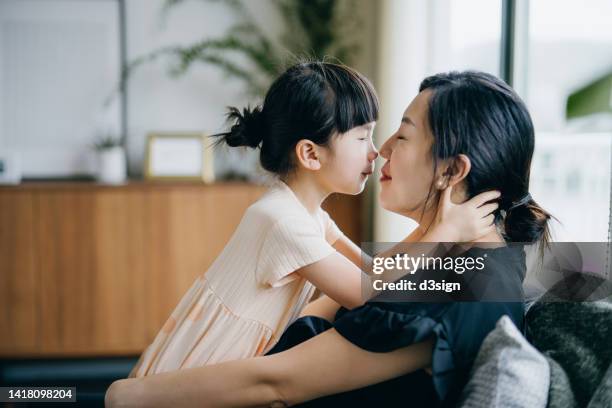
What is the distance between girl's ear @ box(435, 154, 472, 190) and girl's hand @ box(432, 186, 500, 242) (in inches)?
0.6

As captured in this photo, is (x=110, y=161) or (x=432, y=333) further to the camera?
(x=110, y=161)

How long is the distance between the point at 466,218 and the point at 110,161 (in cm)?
258

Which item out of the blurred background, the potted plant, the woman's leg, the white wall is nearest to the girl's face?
the woman's leg

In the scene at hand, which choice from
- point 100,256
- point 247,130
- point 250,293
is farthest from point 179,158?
point 250,293

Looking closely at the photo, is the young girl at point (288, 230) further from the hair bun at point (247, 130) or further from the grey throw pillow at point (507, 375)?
the grey throw pillow at point (507, 375)

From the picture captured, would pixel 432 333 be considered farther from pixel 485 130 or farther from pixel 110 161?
pixel 110 161

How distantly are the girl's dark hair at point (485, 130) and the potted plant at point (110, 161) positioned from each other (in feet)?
8.17

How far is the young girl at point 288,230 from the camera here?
3.76 ft

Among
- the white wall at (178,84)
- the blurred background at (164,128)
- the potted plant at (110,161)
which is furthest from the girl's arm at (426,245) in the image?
the white wall at (178,84)

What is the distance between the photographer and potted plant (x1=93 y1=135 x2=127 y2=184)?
10.5 ft

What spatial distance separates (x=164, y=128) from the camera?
3527 mm

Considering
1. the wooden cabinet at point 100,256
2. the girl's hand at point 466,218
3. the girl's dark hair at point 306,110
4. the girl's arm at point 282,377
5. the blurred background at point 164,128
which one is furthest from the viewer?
the wooden cabinet at point 100,256

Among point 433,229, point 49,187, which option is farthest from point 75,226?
point 433,229

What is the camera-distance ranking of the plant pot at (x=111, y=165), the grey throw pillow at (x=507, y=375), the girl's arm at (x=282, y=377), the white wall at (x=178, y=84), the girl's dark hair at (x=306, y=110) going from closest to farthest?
the grey throw pillow at (x=507, y=375), the girl's arm at (x=282, y=377), the girl's dark hair at (x=306, y=110), the plant pot at (x=111, y=165), the white wall at (x=178, y=84)
